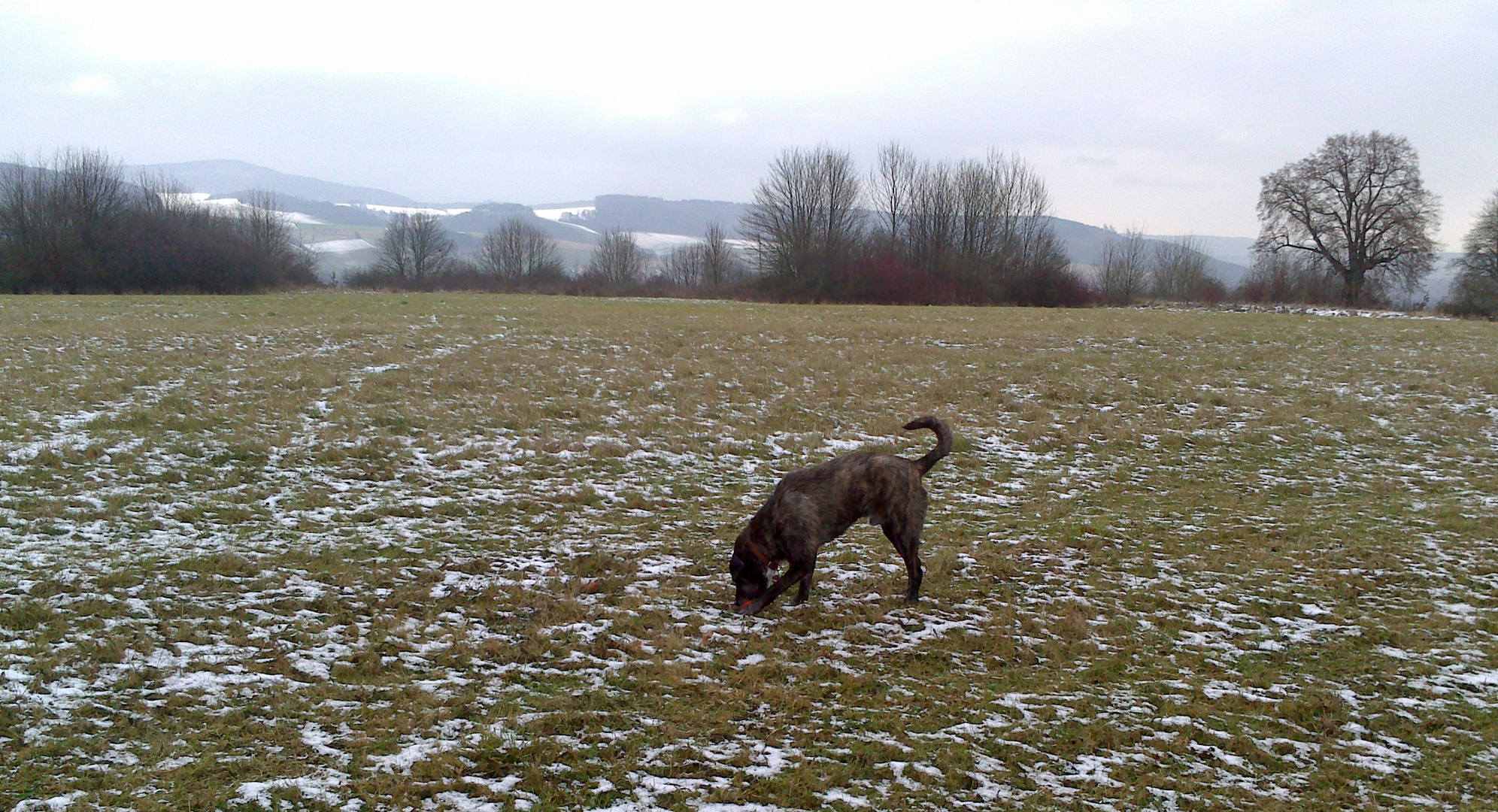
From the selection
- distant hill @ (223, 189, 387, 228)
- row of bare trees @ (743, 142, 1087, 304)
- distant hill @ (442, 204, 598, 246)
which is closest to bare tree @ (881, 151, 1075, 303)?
row of bare trees @ (743, 142, 1087, 304)

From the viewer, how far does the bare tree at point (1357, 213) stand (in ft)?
162

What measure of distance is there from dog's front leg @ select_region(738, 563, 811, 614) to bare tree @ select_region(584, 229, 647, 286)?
239ft

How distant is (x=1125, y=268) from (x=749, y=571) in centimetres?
7196

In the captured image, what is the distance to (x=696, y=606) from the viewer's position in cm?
665

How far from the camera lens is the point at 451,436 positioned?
12.4 metres

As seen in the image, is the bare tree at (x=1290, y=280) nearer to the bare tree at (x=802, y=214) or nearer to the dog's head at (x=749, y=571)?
the bare tree at (x=802, y=214)

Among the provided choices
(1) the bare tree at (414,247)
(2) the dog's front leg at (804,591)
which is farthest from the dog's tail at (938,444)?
(1) the bare tree at (414,247)

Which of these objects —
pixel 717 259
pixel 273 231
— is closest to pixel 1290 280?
pixel 717 259

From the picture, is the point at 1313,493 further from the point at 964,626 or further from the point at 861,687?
the point at 861,687

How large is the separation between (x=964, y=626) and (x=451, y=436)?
8.81m

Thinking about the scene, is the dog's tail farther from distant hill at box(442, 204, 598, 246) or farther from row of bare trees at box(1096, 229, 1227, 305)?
distant hill at box(442, 204, 598, 246)

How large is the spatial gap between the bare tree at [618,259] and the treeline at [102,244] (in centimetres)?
3392

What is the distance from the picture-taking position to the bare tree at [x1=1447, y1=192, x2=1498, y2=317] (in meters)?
41.5

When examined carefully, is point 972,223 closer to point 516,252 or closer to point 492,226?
point 516,252
